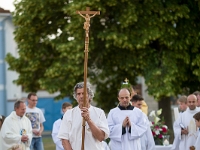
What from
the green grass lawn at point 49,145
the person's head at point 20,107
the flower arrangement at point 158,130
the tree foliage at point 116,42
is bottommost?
the green grass lawn at point 49,145

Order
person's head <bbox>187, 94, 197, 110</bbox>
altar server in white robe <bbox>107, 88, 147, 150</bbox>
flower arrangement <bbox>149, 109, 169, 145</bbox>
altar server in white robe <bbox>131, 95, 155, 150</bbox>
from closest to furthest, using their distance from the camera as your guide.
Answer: altar server in white robe <bbox>107, 88, 147, 150</bbox> → altar server in white robe <bbox>131, 95, 155, 150</bbox> → person's head <bbox>187, 94, 197, 110</bbox> → flower arrangement <bbox>149, 109, 169, 145</bbox>

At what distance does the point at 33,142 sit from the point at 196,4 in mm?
10452

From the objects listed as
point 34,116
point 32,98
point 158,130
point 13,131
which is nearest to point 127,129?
point 13,131

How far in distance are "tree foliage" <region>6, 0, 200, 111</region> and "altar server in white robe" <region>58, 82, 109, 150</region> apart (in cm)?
1410

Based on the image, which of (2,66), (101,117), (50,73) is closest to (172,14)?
(50,73)

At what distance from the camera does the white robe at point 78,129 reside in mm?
8508

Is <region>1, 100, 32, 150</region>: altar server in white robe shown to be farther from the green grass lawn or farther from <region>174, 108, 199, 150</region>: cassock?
the green grass lawn

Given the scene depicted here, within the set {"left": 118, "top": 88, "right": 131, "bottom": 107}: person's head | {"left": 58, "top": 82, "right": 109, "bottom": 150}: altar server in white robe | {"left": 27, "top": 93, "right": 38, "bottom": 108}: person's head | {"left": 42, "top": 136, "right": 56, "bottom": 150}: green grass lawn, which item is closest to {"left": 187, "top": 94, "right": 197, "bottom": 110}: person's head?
{"left": 118, "top": 88, "right": 131, "bottom": 107}: person's head

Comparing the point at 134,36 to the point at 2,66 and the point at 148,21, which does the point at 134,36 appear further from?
the point at 2,66

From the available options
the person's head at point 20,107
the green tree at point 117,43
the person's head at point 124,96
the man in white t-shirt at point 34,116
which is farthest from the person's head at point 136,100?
the green tree at point 117,43

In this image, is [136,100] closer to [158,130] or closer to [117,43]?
[158,130]

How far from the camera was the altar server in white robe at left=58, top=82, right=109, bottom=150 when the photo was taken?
27.8 ft

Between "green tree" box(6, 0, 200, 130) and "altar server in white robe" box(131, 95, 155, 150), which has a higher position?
"green tree" box(6, 0, 200, 130)

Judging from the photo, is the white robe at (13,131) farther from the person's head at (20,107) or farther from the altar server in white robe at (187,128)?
the altar server in white robe at (187,128)
